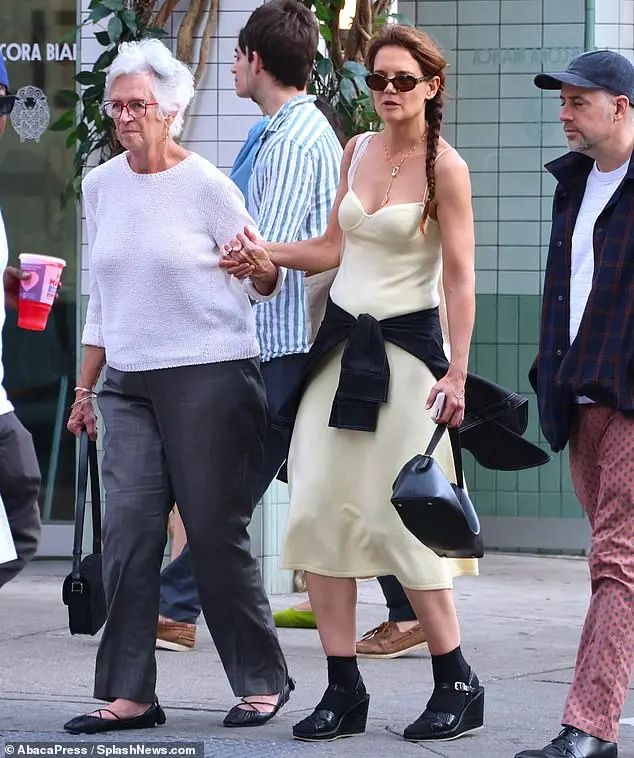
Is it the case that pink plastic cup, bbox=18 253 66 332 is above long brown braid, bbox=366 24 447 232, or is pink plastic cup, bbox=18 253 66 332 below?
below

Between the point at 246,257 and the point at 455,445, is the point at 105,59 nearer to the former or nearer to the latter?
the point at 246,257

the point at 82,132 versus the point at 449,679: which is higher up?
the point at 82,132

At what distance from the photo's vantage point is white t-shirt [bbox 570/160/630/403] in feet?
15.0

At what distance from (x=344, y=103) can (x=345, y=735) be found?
3.71 meters

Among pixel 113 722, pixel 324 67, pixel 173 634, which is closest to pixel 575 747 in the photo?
pixel 113 722

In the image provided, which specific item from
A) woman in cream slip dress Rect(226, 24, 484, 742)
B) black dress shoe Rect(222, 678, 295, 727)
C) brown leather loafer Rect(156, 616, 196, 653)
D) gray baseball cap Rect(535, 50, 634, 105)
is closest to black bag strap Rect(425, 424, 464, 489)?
woman in cream slip dress Rect(226, 24, 484, 742)

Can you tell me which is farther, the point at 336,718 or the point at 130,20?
the point at 130,20

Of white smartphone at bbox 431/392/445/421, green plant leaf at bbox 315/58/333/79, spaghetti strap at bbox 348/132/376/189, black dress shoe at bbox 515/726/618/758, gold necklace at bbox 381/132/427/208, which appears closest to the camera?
black dress shoe at bbox 515/726/618/758

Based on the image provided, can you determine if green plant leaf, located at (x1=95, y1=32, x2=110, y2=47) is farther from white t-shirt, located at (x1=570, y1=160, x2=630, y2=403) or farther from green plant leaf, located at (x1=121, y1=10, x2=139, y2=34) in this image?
white t-shirt, located at (x1=570, y1=160, x2=630, y2=403)

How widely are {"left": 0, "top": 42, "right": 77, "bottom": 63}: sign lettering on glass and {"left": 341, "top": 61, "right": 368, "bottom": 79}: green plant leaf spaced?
4.89ft

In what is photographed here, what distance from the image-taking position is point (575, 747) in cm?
430

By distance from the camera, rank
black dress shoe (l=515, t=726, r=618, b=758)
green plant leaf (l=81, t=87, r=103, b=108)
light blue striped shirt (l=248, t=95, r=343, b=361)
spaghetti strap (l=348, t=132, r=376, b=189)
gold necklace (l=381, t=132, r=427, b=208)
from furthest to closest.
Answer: green plant leaf (l=81, t=87, r=103, b=108) → light blue striped shirt (l=248, t=95, r=343, b=361) → spaghetti strap (l=348, t=132, r=376, b=189) → gold necklace (l=381, t=132, r=427, b=208) → black dress shoe (l=515, t=726, r=618, b=758)

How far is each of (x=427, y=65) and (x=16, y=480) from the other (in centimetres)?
164

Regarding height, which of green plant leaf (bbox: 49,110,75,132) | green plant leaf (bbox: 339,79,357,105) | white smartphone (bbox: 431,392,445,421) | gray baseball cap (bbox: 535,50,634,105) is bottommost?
white smartphone (bbox: 431,392,445,421)
